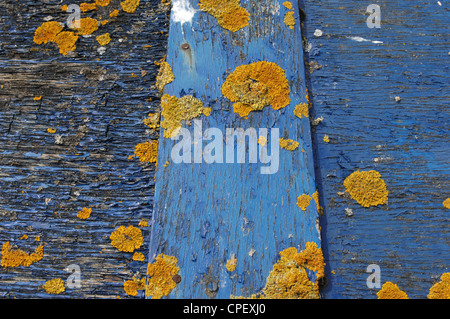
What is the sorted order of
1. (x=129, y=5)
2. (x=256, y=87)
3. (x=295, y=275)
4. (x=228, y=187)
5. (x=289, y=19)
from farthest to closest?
(x=129, y=5)
(x=289, y=19)
(x=256, y=87)
(x=228, y=187)
(x=295, y=275)

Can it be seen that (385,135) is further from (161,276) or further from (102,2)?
(102,2)

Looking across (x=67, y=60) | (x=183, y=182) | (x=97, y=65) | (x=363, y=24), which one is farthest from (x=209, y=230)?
(x=363, y=24)

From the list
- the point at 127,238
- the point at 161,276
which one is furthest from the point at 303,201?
the point at 127,238

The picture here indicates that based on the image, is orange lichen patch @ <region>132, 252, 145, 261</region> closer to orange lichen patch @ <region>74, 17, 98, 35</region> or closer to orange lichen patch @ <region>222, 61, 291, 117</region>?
orange lichen patch @ <region>222, 61, 291, 117</region>

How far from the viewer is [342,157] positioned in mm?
1435

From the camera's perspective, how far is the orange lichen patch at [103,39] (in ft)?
5.27

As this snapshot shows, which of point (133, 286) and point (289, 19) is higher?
point (289, 19)

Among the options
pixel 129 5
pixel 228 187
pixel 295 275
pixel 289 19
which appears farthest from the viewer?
pixel 129 5

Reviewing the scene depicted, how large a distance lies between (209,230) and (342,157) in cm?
63

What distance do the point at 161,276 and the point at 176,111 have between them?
0.64 meters

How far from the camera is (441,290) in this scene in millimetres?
1273

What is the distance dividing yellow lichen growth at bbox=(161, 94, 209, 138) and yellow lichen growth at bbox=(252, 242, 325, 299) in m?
0.63

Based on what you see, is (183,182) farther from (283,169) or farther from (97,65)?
(97,65)

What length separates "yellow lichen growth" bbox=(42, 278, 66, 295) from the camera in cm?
130
